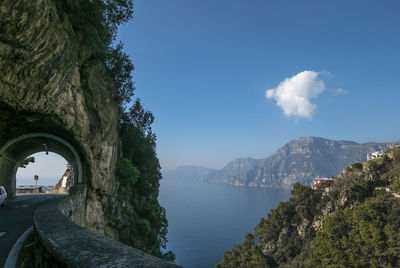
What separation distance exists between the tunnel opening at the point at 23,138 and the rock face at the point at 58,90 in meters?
0.05

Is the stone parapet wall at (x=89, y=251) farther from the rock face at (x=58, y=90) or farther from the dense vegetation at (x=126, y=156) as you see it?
the dense vegetation at (x=126, y=156)

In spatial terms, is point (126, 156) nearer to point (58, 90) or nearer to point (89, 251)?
point (58, 90)

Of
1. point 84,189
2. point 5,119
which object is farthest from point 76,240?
point 84,189

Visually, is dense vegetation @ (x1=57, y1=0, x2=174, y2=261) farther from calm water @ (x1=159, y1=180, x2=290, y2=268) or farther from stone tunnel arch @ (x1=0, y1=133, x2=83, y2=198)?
calm water @ (x1=159, y1=180, x2=290, y2=268)

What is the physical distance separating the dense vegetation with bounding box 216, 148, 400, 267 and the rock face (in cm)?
4596

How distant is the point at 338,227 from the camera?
49.0 m

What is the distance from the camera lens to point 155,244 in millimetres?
23766

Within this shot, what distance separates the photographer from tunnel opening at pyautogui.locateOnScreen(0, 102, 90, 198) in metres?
11.8

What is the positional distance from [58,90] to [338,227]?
2193 inches

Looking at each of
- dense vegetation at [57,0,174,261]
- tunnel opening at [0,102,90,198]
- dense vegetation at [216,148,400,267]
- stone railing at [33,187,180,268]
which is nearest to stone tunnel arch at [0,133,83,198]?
tunnel opening at [0,102,90,198]

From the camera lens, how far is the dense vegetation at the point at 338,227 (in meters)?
43.4

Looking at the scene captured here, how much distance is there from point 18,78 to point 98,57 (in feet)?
23.2

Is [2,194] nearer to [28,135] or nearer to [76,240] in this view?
[28,135]

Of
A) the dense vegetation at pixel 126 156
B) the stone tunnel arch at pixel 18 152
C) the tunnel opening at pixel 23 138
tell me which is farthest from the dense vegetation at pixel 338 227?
the tunnel opening at pixel 23 138
